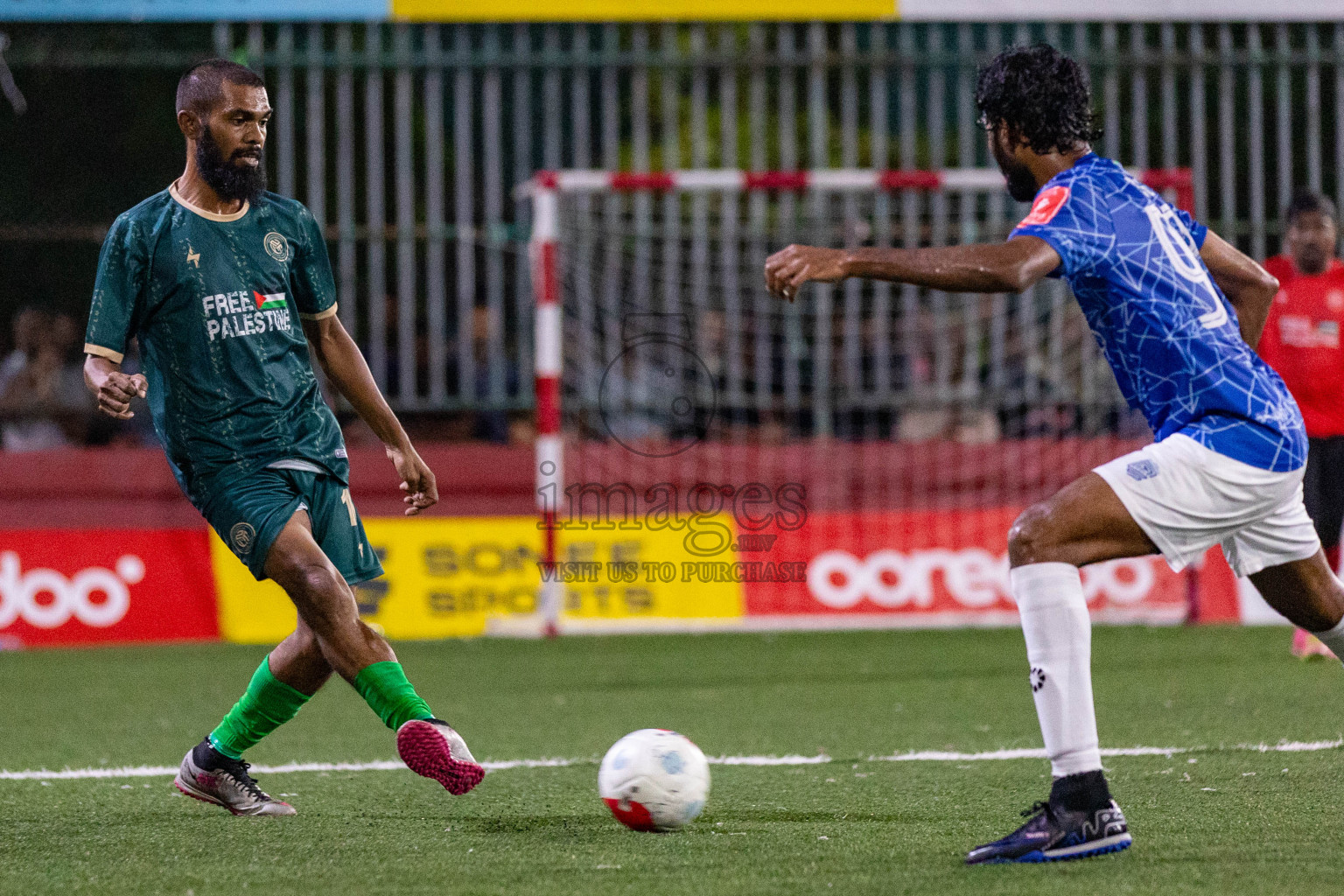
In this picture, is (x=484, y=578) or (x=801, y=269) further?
(x=484, y=578)

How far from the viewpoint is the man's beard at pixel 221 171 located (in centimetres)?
485

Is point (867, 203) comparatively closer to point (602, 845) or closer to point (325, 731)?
point (325, 731)

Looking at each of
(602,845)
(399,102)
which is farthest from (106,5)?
(602,845)

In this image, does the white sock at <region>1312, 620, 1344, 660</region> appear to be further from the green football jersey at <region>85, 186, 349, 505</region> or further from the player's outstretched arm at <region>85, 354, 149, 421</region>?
the player's outstretched arm at <region>85, 354, 149, 421</region>

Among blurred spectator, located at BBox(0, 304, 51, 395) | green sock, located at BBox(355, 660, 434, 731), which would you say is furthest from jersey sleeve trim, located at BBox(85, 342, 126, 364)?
blurred spectator, located at BBox(0, 304, 51, 395)

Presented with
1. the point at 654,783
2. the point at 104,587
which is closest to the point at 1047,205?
the point at 654,783

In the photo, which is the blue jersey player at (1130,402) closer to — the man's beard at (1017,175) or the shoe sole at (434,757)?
the man's beard at (1017,175)

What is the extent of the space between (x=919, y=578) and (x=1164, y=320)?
23.6ft

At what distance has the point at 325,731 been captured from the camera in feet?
22.7

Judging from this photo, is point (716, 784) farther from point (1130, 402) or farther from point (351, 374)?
point (1130, 402)

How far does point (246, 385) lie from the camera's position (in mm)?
4832

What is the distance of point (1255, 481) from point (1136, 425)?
27.2 ft

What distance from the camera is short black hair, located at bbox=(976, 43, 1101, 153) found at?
4.24 metres

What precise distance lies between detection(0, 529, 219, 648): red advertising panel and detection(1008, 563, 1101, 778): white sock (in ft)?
25.7
